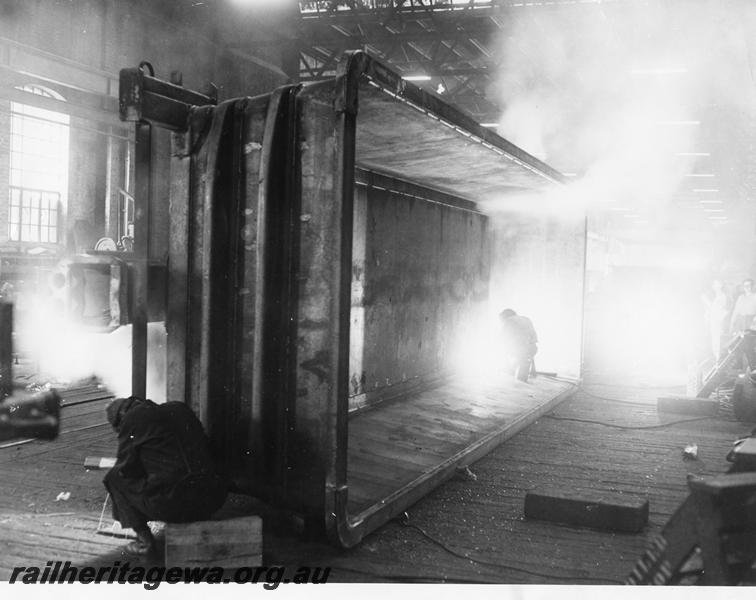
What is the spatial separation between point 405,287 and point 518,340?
97.7 inches

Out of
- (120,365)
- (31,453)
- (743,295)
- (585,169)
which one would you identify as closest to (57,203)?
(120,365)

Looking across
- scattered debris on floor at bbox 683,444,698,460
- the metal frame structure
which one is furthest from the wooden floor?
the metal frame structure

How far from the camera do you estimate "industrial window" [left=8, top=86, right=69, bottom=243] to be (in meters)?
14.2

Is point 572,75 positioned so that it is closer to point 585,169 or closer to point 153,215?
point 585,169

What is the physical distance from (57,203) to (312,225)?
13.1 meters

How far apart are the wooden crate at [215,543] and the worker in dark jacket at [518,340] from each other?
651cm

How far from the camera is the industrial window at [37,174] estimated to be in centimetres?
1420

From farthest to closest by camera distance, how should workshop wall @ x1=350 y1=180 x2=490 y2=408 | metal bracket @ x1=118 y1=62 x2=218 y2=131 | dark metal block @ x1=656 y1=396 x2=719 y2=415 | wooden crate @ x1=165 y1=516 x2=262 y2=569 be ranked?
dark metal block @ x1=656 y1=396 x2=719 y2=415, workshop wall @ x1=350 y1=180 x2=490 y2=408, metal bracket @ x1=118 y1=62 x2=218 y2=131, wooden crate @ x1=165 y1=516 x2=262 y2=569

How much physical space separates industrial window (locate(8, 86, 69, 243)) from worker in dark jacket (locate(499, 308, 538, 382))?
1034 cm

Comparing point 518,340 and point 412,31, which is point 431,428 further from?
point 412,31

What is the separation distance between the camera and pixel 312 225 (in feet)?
13.4

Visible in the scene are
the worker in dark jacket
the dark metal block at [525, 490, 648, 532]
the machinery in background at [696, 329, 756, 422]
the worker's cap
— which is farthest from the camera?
the worker in dark jacket

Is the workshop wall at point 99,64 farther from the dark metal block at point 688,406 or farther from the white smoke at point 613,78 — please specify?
the dark metal block at point 688,406

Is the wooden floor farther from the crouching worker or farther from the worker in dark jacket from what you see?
the crouching worker
